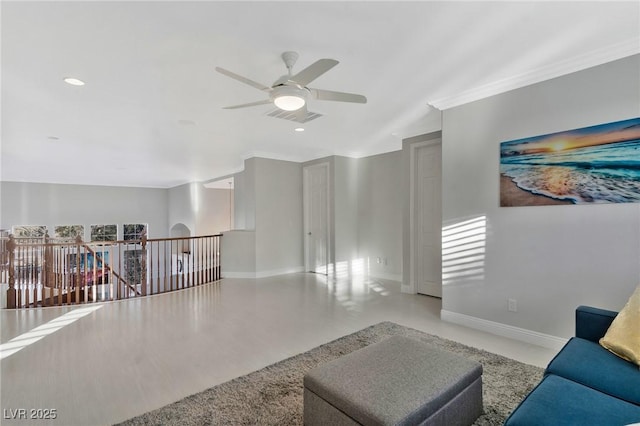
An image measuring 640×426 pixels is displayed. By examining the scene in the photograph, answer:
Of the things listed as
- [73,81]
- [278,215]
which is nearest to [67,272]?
[73,81]

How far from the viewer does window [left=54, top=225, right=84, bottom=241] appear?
32.8 feet

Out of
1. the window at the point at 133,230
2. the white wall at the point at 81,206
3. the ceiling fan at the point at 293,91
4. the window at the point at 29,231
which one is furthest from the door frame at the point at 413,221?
the window at the point at 29,231

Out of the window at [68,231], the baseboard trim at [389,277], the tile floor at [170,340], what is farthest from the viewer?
the window at [68,231]

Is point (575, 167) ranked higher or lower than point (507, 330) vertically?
higher

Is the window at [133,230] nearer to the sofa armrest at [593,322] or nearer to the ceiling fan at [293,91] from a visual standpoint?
the ceiling fan at [293,91]

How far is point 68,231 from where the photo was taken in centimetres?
1030

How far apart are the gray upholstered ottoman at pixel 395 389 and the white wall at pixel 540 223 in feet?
5.09

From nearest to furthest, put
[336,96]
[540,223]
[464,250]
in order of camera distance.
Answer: [336,96]
[540,223]
[464,250]

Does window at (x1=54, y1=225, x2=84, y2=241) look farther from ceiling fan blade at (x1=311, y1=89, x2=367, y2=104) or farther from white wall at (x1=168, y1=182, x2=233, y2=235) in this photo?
ceiling fan blade at (x1=311, y1=89, x2=367, y2=104)

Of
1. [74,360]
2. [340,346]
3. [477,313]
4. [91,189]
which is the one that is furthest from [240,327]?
[91,189]

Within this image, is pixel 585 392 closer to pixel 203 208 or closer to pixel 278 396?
pixel 278 396

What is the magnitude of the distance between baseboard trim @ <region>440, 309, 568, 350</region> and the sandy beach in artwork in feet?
4.04

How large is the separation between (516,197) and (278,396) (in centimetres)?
280

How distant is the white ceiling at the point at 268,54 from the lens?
2.00 metres
